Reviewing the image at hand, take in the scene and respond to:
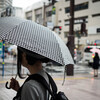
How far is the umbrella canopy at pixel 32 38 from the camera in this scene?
6.07 ft

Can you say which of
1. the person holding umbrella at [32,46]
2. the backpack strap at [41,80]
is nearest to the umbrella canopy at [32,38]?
the person holding umbrella at [32,46]

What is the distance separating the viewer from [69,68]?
1194cm

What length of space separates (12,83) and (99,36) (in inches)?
1434

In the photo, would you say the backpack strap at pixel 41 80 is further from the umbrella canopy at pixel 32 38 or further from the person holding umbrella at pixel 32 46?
the umbrella canopy at pixel 32 38

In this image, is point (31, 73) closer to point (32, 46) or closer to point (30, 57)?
point (30, 57)

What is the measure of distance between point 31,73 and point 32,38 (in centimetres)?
36

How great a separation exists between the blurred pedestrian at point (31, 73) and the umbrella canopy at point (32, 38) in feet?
0.24

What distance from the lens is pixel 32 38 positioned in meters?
1.90

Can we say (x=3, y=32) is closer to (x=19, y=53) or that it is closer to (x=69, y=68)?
(x=19, y=53)

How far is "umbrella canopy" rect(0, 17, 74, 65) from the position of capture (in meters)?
1.85

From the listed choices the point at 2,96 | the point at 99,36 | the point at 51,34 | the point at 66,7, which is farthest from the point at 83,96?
the point at 66,7

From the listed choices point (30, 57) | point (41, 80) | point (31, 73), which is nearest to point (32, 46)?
point (30, 57)

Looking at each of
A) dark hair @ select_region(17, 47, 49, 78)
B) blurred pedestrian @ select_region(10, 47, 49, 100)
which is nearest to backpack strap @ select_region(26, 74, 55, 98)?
blurred pedestrian @ select_region(10, 47, 49, 100)

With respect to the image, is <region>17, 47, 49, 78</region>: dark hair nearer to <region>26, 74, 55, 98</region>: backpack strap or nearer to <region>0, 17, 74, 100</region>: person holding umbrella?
<region>0, 17, 74, 100</region>: person holding umbrella
